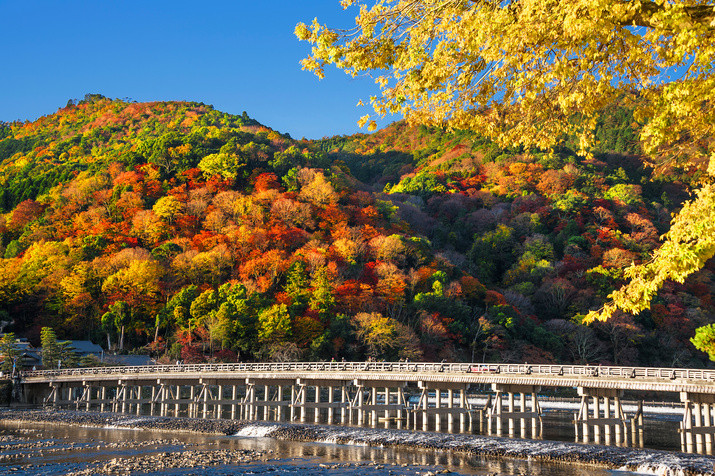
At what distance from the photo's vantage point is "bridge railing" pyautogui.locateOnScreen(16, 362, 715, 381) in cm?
2542

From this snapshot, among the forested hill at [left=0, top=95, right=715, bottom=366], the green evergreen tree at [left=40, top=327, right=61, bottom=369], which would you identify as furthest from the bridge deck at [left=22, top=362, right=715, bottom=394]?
the forested hill at [left=0, top=95, right=715, bottom=366]

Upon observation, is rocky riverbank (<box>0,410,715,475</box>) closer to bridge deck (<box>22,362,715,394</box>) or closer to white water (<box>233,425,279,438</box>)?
white water (<box>233,425,279,438</box>)

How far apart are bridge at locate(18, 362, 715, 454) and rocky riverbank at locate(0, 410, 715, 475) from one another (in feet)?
12.2

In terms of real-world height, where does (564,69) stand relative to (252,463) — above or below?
above

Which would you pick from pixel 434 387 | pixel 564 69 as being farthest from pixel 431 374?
pixel 564 69

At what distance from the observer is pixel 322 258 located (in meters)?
57.7

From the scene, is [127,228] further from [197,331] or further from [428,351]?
[428,351]

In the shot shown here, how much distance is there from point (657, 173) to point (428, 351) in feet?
152

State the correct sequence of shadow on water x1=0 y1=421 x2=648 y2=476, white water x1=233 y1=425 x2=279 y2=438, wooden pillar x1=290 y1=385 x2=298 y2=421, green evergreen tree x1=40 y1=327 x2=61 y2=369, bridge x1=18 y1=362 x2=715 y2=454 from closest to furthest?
shadow on water x1=0 y1=421 x2=648 y2=476 < bridge x1=18 y1=362 x2=715 y2=454 < white water x1=233 y1=425 x2=279 y2=438 < wooden pillar x1=290 y1=385 x2=298 y2=421 < green evergreen tree x1=40 y1=327 x2=61 y2=369

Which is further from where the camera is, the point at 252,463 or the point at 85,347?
the point at 85,347

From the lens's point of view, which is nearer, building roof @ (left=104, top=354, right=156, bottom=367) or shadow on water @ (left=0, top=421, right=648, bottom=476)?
shadow on water @ (left=0, top=421, right=648, bottom=476)

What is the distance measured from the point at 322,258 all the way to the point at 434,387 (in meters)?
27.4

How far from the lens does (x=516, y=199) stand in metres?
81.6

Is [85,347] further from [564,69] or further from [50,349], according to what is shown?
[564,69]
